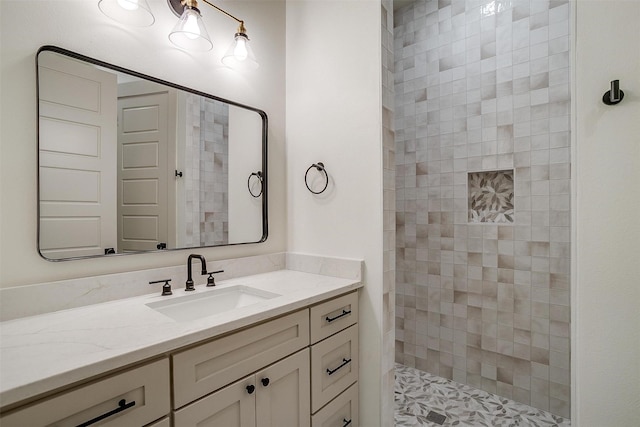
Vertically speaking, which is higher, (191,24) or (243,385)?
(191,24)

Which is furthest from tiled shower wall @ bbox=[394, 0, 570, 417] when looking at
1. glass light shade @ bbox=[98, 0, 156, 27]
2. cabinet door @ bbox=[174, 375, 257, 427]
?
glass light shade @ bbox=[98, 0, 156, 27]

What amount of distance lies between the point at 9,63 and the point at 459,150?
2.52 m

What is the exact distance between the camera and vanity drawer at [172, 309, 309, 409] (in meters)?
0.94

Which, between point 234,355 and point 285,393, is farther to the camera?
point 285,393

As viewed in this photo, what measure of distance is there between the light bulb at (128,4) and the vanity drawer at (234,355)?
1.38m

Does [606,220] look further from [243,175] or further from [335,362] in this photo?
[243,175]

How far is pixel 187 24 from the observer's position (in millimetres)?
1404

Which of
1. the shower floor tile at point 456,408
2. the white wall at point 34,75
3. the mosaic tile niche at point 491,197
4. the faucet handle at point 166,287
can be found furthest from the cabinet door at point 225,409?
the mosaic tile niche at point 491,197

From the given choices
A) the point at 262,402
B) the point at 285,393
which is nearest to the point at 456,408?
the point at 285,393

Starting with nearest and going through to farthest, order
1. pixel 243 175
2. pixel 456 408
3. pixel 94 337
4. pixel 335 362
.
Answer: pixel 94 337 → pixel 335 362 → pixel 243 175 → pixel 456 408

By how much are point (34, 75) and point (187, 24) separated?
633 mm

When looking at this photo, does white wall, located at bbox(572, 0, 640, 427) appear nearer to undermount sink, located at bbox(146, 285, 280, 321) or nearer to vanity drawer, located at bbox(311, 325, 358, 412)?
vanity drawer, located at bbox(311, 325, 358, 412)

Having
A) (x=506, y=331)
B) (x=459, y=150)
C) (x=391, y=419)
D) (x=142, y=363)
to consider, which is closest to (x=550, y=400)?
(x=506, y=331)

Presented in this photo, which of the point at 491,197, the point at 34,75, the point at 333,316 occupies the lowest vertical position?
the point at 333,316
